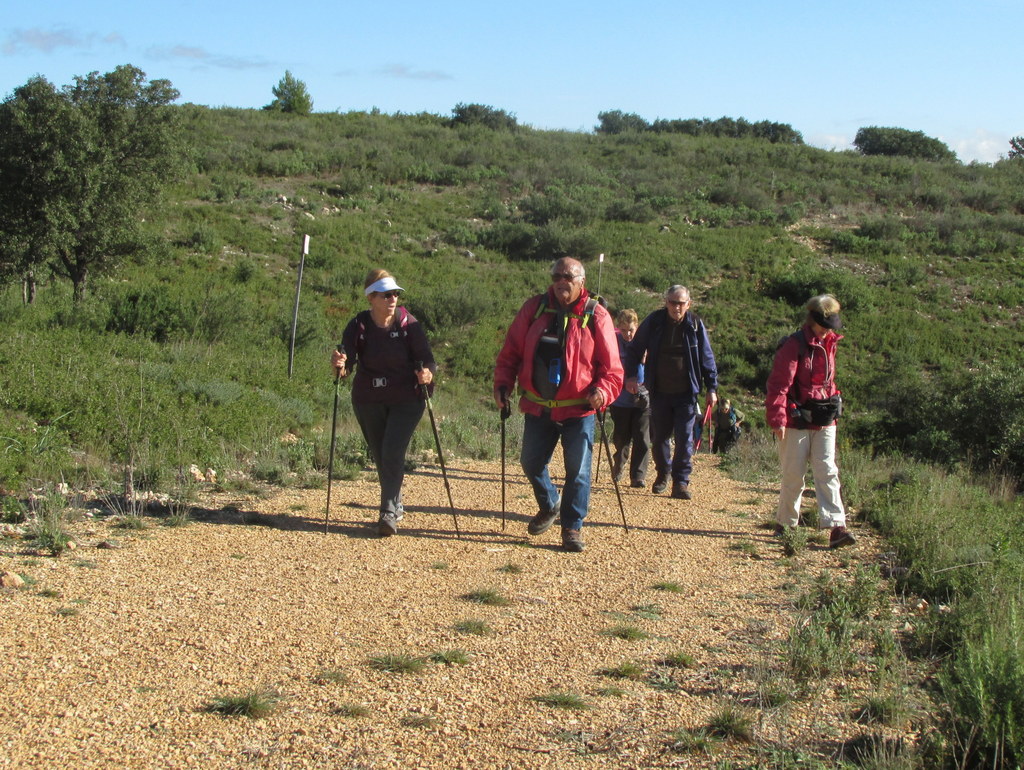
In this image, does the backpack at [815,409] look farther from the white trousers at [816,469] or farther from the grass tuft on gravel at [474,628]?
the grass tuft on gravel at [474,628]

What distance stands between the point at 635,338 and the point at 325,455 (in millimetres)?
3219

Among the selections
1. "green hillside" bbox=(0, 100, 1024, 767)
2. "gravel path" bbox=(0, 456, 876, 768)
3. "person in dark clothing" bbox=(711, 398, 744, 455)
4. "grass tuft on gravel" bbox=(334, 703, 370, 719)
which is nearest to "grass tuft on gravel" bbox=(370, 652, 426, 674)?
"gravel path" bbox=(0, 456, 876, 768)

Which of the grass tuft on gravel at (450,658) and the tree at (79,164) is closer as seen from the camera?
the grass tuft on gravel at (450,658)

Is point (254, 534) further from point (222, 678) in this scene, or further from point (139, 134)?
point (139, 134)

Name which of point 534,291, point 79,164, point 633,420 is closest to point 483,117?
point 534,291

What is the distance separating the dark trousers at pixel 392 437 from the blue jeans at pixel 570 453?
86 centimetres

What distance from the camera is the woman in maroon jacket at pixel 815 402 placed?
7.11m

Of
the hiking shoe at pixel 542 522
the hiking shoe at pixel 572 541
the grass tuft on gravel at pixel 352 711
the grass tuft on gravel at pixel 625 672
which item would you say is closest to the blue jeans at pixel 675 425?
the hiking shoe at pixel 542 522

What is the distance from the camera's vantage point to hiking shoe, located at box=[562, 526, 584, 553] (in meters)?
6.80

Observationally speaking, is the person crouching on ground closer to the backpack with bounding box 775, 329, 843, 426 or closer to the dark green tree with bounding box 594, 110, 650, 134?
the backpack with bounding box 775, 329, 843, 426

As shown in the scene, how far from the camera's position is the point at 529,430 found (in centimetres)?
706

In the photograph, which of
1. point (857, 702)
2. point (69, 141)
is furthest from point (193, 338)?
point (857, 702)

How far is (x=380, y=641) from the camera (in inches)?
189

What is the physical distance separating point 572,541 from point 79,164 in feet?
55.0
